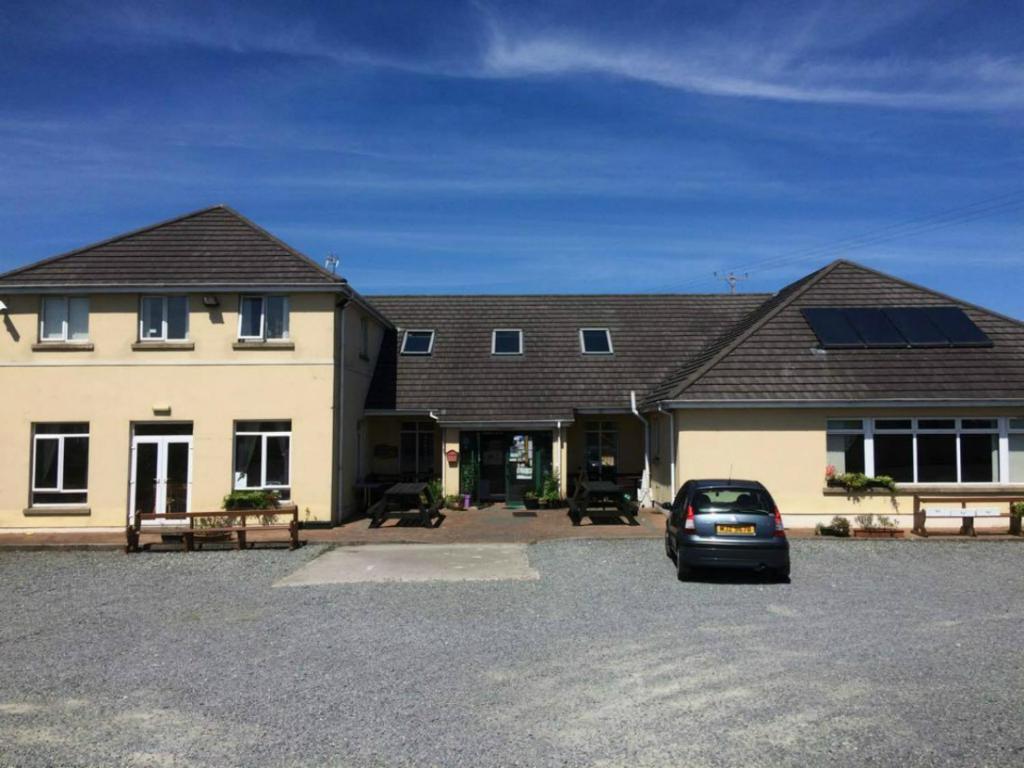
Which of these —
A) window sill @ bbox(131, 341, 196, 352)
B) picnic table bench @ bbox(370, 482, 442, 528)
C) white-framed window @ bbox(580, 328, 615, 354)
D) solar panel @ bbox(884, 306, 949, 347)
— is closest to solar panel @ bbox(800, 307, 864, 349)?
solar panel @ bbox(884, 306, 949, 347)

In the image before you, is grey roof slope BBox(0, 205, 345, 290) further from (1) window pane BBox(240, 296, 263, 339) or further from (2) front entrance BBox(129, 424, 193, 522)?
(2) front entrance BBox(129, 424, 193, 522)

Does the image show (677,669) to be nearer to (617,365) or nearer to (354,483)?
(354,483)

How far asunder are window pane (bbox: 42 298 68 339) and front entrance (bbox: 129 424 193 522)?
2.93 m

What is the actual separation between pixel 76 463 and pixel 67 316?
3397 millimetres

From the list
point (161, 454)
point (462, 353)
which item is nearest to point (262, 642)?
point (161, 454)

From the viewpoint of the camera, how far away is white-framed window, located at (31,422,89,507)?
18.6m

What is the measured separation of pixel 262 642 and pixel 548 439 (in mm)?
14210

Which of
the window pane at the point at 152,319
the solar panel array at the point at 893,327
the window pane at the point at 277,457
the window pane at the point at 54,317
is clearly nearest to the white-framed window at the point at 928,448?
the solar panel array at the point at 893,327

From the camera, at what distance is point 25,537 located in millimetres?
17406

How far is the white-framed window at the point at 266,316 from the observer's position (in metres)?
18.9

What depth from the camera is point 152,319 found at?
62.1ft

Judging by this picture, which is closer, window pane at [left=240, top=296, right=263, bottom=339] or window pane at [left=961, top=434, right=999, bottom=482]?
window pane at [left=961, top=434, right=999, bottom=482]

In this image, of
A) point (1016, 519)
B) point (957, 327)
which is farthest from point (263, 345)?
point (957, 327)

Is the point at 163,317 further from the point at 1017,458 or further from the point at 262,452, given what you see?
the point at 1017,458
